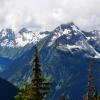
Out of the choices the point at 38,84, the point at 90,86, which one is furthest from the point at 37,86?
the point at 90,86

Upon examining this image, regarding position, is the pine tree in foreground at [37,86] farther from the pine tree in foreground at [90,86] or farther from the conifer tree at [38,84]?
the pine tree in foreground at [90,86]

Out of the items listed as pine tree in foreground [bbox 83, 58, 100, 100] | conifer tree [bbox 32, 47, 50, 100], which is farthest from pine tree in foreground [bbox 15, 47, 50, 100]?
pine tree in foreground [bbox 83, 58, 100, 100]

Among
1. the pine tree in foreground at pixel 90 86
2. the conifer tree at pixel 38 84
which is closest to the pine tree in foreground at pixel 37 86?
the conifer tree at pixel 38 84

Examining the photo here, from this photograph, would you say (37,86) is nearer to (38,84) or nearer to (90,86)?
(38,84)

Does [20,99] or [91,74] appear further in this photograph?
[91,74]

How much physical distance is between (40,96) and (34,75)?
1.38 meters

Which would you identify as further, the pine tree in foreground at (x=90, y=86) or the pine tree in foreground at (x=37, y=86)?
the pine tree in foreground at (x=90, y=86)

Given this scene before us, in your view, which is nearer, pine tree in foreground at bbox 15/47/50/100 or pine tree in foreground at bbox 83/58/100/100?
pine tree in foreground at bbox 15/47/50/100

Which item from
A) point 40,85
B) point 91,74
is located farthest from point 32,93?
point 91,74

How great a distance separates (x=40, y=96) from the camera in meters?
24.1

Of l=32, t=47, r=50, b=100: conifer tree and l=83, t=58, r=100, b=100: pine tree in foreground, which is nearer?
l=32, t=47, r=50, b=100: conifer tree

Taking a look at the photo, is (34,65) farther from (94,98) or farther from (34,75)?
(94,98)

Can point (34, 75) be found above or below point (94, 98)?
above

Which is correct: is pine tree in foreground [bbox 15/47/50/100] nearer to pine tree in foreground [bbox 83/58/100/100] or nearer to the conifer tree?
the conifer tree
